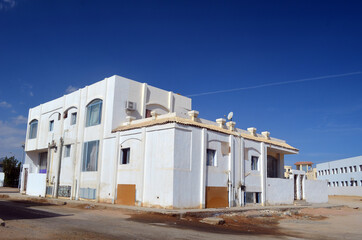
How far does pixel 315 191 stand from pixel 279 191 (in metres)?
6.61

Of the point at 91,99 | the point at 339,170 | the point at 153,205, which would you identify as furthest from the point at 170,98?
the point at 339,170

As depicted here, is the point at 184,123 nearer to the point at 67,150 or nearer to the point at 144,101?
the point at 144,101

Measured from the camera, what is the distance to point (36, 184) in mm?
32469

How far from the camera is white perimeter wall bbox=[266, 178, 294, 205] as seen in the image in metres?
26.8

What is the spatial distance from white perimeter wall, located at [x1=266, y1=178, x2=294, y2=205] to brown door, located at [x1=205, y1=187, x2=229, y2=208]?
18.5ft

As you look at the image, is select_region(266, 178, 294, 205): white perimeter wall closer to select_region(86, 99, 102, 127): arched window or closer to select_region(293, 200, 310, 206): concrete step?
select_region(293, 200, 310, 206): concrete step

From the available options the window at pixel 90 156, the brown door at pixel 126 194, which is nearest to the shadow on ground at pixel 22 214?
the brown door at pixel 126 194

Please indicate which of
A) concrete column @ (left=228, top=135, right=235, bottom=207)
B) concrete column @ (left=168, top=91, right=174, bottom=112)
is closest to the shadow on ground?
concrete column @ (left=228, top=135, right=235, bottom=207)

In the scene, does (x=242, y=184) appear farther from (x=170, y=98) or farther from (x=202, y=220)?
(x=170, y=98)

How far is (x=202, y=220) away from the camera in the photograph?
16.7 m

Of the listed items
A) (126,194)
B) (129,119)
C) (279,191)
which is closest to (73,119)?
(129,119)

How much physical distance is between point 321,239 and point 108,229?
798 cm

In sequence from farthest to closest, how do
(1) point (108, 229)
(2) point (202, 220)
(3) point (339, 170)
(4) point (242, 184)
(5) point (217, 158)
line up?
(3) point (339, 170) → (4) point (242, 184) → (5) point (217, 158) → (2) point (202, 220) → (1) point (108, 229)

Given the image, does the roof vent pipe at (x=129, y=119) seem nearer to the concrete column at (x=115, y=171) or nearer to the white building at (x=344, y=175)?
the concrete column at (x=115, y=171)
